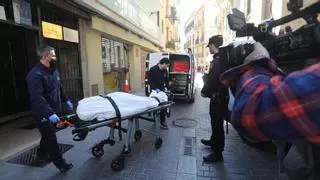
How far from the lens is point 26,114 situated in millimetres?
7164

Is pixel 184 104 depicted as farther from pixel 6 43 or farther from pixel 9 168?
pixel 9 168

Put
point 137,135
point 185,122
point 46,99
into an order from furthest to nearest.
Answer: point 185,122
point 137,135
point 46,99

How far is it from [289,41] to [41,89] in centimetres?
342

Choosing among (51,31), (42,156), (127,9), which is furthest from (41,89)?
(127,9)

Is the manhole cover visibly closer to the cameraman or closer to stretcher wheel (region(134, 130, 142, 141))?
stretcher wheel (region(134, 130, 142, 141))

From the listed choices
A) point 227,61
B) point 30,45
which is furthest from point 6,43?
point 227,61

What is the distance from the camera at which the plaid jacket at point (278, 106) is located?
0.70 m

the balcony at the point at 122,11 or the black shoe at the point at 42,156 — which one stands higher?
the balcony at the point at 122,11

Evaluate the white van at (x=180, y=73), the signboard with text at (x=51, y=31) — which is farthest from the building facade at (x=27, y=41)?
the white van at (x=180, y=73)

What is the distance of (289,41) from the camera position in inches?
45.1

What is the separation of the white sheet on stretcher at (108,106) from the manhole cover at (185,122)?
2.80 m

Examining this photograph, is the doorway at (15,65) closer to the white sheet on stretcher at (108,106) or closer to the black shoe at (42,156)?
the black shoe at (42,156)

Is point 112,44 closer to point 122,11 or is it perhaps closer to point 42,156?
point 122,11

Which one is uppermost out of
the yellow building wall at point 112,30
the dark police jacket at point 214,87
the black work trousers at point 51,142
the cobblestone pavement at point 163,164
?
the yellow building wall at point 112,30
